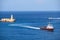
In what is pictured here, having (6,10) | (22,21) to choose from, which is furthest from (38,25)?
Result: (6,10)

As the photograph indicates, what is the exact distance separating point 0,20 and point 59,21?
903mm

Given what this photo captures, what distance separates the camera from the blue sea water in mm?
2387

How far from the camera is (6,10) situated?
245cm

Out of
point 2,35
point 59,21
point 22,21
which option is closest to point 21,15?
point 22,21

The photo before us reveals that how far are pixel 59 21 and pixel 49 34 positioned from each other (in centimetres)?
25

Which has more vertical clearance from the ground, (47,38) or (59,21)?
(59,21)

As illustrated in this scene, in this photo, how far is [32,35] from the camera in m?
2.41

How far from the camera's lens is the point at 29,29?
7.97 ft

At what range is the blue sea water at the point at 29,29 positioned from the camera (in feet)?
7.83

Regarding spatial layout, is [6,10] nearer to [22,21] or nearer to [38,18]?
[22,21]
